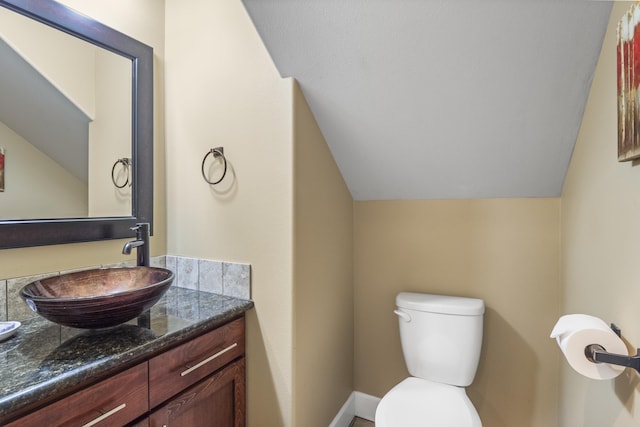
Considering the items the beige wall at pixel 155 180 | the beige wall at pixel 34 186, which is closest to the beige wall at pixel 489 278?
the beige wall at pixel 155 180

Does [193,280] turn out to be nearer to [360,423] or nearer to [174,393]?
[174,393]

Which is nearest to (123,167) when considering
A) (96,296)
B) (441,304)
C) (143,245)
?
(143,245)

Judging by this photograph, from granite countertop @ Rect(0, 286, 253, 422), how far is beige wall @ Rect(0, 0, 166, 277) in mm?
217

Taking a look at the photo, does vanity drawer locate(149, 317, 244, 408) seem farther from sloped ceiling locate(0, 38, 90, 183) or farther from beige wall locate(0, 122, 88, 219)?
sloped ceiling locate(0, 38, 90, 183)

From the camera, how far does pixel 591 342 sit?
861 mm

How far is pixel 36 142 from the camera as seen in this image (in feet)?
4.13

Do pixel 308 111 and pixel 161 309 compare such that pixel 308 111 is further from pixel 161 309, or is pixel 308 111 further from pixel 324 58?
pixel 161 309

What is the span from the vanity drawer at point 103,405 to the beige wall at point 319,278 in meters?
0.59

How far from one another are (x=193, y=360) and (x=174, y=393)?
11 cm

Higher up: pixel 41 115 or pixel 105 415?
pixel 41 115

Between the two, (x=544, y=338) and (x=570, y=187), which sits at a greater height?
(x=570, y=187)

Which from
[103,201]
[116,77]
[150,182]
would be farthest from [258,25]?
[103,201]

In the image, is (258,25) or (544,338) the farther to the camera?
(544,338)

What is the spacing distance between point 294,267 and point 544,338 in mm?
1281
